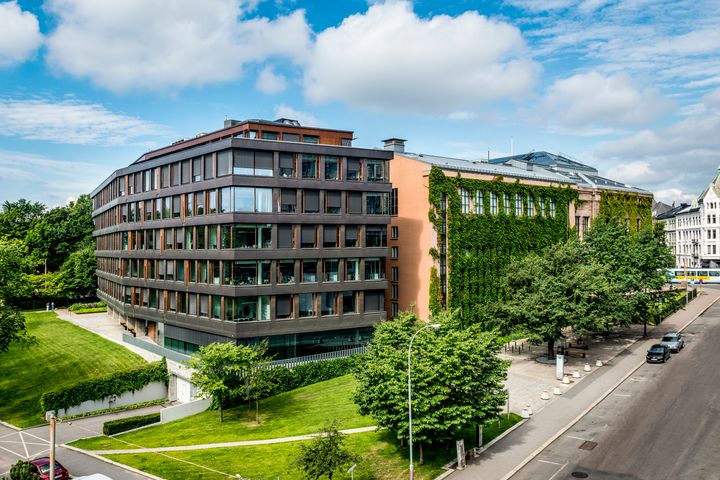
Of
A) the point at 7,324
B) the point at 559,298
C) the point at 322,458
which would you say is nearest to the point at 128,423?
the point at 7,324

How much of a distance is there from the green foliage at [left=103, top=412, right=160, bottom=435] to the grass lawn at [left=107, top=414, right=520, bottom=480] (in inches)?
238

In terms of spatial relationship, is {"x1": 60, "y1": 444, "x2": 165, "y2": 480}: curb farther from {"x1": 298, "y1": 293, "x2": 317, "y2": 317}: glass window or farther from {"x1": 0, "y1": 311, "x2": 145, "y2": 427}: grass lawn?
{"x1": 298, "y1": 293, "x2": 317, "y2": 317}: glass window

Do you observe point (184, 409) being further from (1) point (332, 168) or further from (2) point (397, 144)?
(2) point (397, 144)

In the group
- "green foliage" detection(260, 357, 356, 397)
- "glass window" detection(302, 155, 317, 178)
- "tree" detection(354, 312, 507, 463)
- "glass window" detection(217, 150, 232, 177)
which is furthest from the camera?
"glass window" detection(302, 155, 317, 178)

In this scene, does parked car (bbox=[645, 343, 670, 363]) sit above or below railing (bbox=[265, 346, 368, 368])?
above

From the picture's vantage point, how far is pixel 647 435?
3189 cm

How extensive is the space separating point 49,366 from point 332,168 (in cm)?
3411

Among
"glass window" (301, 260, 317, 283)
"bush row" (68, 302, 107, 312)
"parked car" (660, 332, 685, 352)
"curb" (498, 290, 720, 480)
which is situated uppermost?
"glass window" (301, 260, 317, 283)

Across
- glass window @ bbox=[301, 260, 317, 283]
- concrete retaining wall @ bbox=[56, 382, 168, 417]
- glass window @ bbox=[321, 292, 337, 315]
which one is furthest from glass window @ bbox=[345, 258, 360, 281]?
concrete retaining wall @ bbox=[56, 382, 168, 417]

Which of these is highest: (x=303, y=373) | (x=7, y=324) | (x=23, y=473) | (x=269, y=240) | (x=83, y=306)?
(x=269, y=240)

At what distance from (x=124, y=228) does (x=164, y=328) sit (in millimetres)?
16454

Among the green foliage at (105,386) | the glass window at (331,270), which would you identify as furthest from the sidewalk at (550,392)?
the green foliage at (105,386)

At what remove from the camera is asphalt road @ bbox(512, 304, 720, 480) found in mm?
27688

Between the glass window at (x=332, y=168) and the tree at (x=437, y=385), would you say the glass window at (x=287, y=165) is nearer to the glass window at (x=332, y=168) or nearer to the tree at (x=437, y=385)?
the glass window at (x=332, y=168)
